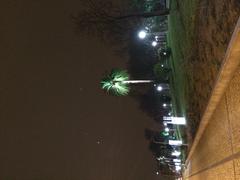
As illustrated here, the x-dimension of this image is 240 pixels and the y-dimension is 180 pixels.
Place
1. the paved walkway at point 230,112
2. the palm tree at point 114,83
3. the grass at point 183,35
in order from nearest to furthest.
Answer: the paved walkway at point 230,112 → the grass at point 183,35 → the palm tree at point 114,83

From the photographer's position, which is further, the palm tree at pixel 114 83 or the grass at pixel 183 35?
the palm tree at pixel 114 83

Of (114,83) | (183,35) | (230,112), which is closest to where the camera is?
(230,112)

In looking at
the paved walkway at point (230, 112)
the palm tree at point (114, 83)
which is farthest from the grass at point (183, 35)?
the palm tree at point (114, 83)

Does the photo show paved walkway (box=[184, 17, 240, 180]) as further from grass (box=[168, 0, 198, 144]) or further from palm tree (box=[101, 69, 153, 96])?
palm tree (box=[101, 69, 153, 96])

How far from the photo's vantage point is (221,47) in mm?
3051

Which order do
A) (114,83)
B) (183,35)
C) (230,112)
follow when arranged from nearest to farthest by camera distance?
(230,112) < (183,35) < (114,83)

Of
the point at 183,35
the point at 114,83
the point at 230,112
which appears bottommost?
the point at 230,112

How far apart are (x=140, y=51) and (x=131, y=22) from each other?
5.49 metres

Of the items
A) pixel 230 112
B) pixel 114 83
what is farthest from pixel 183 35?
pixel 114 83

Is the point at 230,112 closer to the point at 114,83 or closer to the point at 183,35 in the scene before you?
the point at 183,35

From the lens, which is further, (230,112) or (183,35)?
(183,35)

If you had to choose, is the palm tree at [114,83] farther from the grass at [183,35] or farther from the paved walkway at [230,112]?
the paved walkway at [230,112]

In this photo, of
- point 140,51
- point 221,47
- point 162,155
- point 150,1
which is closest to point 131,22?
point 150,1

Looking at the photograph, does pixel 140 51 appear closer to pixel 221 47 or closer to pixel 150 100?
pixel 150 100
